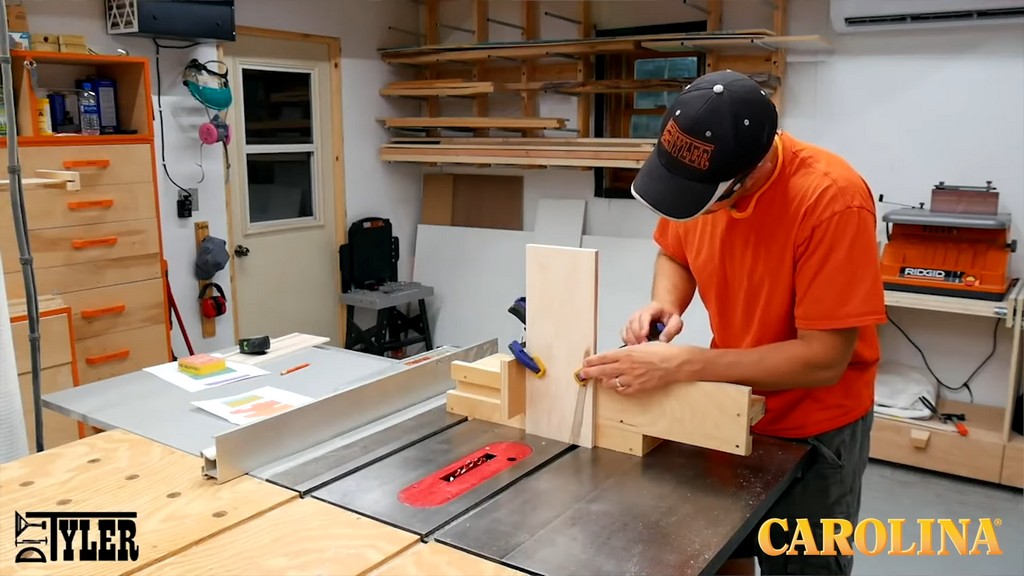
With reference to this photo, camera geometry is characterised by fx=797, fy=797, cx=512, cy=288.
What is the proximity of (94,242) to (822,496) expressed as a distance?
2919 millimetres

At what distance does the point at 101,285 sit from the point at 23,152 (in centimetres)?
62

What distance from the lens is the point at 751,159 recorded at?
1476mm

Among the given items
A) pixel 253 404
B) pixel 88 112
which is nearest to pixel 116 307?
Answer: pixel 88 112

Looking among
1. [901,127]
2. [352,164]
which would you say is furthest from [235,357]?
[901,127]

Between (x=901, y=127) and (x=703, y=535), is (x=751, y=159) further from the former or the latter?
(x=901, y=127)

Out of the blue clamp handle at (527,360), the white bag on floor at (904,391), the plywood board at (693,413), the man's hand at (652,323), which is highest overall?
the man's hand at (652,323)

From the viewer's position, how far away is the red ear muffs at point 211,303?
4117mm

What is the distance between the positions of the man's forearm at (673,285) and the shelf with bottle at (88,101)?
8.12 feet

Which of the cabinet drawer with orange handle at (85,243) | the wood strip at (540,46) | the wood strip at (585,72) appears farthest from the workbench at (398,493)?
the wood strip at (585,72)

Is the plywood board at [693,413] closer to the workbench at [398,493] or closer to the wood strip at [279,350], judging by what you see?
the workbench at [398,493]

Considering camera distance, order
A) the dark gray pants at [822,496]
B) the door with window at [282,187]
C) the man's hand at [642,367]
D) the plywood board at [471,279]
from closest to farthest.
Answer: the man's hand at [642,367] < the dark gray pants at [822,496] < the door with window at [282,187] < the plywood board at [471,279]

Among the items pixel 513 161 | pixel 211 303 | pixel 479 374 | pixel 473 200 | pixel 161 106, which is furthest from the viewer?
pixel 473 200

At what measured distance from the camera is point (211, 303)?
4121mm

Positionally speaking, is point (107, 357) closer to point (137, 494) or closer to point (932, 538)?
point (137, 494)
